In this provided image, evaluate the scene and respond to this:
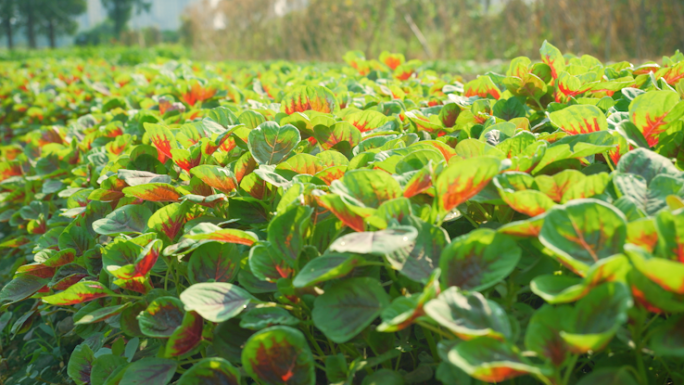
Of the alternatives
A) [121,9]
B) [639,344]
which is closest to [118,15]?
[121,9]

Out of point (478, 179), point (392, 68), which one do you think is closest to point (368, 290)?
point (478, 179)

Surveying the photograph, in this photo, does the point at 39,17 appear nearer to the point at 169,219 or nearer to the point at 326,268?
the point at 169,219

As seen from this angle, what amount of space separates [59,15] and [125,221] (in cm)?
6905

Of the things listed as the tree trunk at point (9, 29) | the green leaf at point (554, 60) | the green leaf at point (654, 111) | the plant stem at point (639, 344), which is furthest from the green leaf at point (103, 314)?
the tree trunk at point (9, 29)

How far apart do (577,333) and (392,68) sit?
2.62m

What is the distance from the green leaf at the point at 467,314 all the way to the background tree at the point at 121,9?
6452cm

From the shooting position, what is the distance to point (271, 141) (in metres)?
1.18

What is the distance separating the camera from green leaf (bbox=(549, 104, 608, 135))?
1044 mm

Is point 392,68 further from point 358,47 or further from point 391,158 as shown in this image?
point 358,47

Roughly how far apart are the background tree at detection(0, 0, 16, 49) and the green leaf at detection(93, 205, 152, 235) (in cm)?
6402

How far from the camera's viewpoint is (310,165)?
1124 millimetres

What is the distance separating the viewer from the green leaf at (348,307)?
0.74 metres

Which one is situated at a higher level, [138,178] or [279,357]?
[138,178]

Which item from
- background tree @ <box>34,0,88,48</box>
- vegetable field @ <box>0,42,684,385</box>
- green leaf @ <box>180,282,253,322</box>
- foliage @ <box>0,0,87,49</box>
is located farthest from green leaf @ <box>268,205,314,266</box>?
background tree @ <box>34,0,88,48</box>
